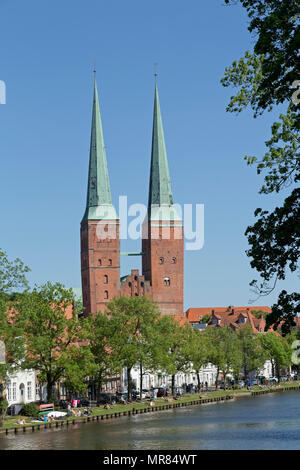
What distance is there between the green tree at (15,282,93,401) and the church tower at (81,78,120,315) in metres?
58.3

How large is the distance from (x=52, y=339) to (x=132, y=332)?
20698 mm

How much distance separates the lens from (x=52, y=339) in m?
73.9

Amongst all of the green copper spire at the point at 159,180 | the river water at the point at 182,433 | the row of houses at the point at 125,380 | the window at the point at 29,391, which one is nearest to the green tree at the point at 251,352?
the row of houses at the point at 125,380

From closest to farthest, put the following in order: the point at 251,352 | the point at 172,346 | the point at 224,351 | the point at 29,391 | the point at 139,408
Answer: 1. the point at 29,391
2. the point at 139,408
3. the point at 172,346
4. the point at 224,351
5. the point at 251,352

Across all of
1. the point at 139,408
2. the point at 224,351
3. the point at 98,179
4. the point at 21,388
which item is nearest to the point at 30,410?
the point at 21,388

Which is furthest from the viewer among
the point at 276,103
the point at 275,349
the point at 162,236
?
the point at 162,236

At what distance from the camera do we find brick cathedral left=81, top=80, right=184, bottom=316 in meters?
136

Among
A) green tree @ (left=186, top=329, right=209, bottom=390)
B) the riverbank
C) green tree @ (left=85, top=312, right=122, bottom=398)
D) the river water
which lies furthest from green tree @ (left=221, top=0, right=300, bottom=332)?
green tree @ (left=186, top=329, right=209, bottom=390)

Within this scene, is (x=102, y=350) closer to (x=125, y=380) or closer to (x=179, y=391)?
(x=179, y=391)

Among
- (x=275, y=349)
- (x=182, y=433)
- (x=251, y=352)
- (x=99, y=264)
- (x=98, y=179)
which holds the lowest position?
(x=182, y=433)

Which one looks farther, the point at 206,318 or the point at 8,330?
the point at 206,318

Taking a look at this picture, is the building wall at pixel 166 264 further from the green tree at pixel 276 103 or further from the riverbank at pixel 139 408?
the green tree at pixel 276 103

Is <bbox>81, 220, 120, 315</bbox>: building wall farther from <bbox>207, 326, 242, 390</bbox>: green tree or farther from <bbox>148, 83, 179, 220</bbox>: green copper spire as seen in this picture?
<bbox>207, 326, 242, 390</bbox>: green tree

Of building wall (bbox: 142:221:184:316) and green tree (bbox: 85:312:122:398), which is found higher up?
building wall (bbox: 142:221:184:316)
